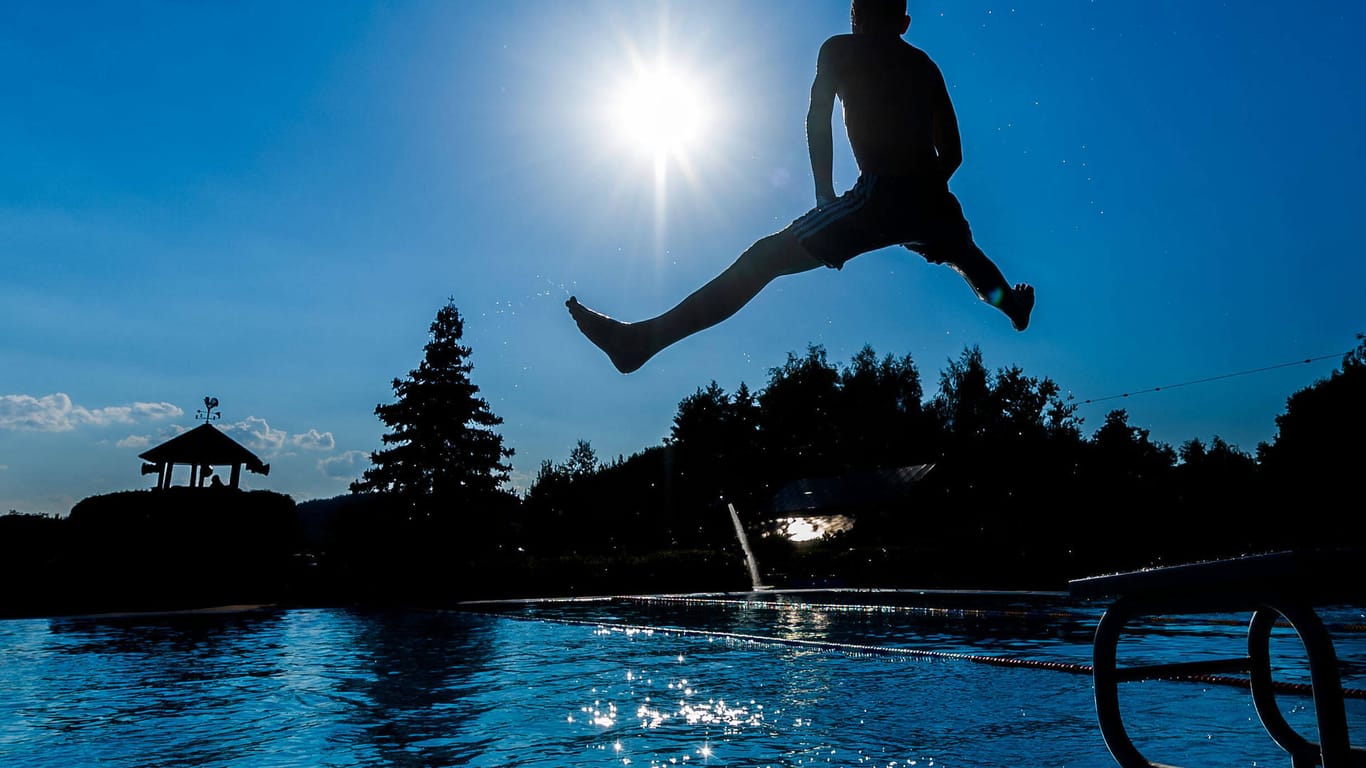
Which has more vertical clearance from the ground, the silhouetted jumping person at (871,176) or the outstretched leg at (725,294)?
the silhouetted jumping person at (871,176)

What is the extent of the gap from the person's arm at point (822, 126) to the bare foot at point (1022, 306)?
91 centimetres

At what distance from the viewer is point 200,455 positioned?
2456 centimetres

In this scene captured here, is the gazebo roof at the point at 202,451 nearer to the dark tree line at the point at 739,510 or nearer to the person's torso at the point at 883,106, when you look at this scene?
the dark tree line at the point at 739,510

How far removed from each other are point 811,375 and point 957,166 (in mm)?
74505

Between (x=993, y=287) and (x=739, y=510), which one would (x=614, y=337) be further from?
(x=739, y=510)

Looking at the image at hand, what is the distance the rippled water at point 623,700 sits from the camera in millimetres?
3869

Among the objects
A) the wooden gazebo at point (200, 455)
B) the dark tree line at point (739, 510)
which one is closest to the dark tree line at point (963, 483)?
the dark tree line at point (739, 510)

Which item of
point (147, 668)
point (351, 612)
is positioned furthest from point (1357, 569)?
point (351, 612)

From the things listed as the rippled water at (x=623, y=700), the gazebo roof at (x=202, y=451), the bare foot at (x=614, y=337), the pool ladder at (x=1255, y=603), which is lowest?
the rippled water at (x=623, y=700)

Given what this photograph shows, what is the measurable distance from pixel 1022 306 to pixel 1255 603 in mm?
1584

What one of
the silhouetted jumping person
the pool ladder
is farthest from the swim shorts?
the pool ladder

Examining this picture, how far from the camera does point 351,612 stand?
16.4 m

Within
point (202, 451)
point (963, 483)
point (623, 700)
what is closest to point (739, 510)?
point (963, 483)

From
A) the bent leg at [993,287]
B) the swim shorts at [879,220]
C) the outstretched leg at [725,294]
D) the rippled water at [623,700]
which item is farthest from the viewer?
the rippled water at [623,700]
